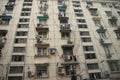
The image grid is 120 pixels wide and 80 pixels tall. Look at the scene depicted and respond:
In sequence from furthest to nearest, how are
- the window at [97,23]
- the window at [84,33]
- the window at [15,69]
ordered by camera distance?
the window at [97,23] < the window at [84,33] < the window at [15,69]

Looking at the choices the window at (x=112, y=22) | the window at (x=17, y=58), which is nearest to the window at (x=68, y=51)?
the window at (x=17, y=58)

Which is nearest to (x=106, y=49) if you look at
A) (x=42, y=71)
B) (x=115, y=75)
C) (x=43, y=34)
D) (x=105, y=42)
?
(x=105, y=42)

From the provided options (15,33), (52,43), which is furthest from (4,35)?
(52,43)

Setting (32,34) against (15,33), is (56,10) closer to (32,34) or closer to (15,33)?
(32,34)

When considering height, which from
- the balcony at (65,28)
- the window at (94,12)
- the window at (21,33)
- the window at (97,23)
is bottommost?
the window at (21,33)

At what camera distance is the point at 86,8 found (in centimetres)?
2712

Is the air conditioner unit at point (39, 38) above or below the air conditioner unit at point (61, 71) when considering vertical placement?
above

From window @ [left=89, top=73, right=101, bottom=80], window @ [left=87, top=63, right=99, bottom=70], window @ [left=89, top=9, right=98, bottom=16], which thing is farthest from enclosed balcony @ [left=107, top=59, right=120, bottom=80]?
window @ [left=89, top=9, right=98, bottom=16]

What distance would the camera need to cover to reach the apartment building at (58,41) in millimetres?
18422

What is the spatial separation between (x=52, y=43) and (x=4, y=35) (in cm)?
737

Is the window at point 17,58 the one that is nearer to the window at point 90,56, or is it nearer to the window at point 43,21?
the window at point 43,21

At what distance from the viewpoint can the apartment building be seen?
1842 cm

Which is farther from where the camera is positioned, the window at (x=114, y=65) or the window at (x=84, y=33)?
the window at (x=84, y=33)

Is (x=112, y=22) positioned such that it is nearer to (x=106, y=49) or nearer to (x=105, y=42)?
(x=105, y=42)
